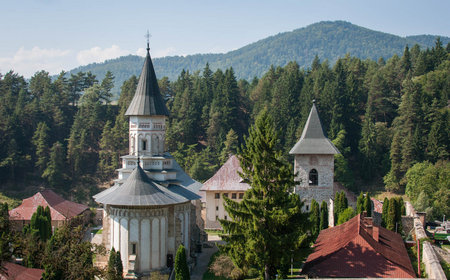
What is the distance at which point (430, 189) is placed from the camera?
150ft

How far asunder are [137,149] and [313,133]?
14367 millimetres

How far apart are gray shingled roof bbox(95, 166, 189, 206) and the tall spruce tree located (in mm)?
6108

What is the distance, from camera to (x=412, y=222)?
3534 centimetres

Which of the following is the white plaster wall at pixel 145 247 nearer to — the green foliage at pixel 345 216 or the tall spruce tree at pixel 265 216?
the tall spruce tree at pixel 265 216

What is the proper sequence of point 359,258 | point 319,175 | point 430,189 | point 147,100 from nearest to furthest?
point 359,258, point 147,100, point 319,175, point 430,189

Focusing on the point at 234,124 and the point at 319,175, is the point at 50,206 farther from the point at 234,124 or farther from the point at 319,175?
the point at 234,124

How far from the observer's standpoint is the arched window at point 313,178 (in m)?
37.9

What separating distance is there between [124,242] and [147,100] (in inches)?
376

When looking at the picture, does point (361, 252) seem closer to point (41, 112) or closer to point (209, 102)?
point (209, 102)

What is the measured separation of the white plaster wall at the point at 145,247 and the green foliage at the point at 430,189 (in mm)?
26207

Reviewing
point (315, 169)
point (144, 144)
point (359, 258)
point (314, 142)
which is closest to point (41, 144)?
point (144, 144)

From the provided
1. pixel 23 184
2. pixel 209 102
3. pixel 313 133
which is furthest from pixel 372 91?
pixel 23 184

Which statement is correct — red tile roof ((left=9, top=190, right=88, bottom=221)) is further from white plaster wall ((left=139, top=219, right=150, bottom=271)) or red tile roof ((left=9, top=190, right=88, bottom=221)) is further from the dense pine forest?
the dense pine forest

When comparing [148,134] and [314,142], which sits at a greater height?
[148,134]
